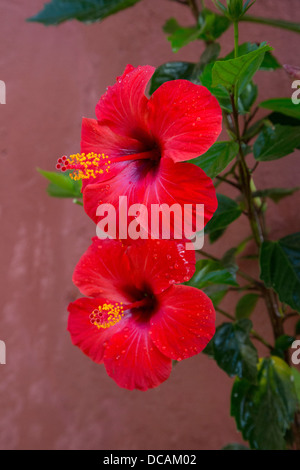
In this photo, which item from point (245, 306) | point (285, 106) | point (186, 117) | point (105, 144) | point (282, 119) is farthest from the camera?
point (245, 306)

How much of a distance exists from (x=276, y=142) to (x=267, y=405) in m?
0.48

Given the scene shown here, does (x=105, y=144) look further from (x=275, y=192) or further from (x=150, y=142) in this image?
(x=275, y=192)

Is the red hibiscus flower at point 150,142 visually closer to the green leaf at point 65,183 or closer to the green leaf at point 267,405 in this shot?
the green leaf at point 65,183

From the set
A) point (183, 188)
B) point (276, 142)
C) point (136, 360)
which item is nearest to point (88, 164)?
point (183, 188)

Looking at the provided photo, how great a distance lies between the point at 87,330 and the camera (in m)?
0.54

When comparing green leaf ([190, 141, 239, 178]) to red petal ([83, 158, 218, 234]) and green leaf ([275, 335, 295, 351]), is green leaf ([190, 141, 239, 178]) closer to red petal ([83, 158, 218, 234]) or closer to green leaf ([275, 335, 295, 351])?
red petal ([83, 158, 218, 234])

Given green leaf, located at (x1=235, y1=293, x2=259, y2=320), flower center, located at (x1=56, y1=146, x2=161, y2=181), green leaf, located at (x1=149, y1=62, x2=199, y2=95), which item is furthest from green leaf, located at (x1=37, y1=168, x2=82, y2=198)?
green leaf, located at (x1=235, y1=293, x2=259, y2=320)

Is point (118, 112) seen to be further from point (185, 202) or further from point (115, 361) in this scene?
point (115, 361)

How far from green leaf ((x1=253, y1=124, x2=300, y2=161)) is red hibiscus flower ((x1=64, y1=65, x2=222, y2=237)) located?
0.27 m

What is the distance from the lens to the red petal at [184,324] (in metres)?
0.44

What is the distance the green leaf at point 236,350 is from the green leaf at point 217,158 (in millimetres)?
334

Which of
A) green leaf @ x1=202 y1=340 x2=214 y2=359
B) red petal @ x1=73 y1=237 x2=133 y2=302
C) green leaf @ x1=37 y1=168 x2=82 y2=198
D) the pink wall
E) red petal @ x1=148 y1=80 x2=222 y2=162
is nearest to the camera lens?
red petal @ x1=148 y1=80 x2=222 y2=162

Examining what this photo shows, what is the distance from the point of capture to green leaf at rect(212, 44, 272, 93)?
0.46 m

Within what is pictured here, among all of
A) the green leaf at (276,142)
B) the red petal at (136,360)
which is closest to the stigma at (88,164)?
the red petal at (136,360)
